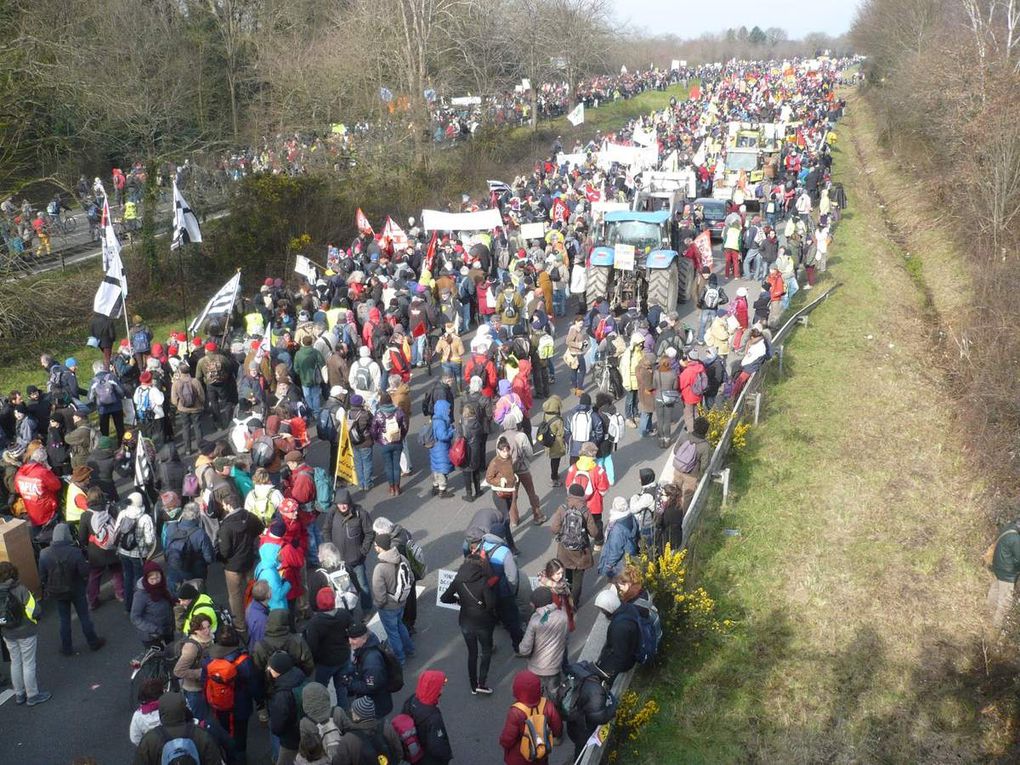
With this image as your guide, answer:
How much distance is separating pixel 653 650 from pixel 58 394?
29.1ft

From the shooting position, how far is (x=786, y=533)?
38.6ft

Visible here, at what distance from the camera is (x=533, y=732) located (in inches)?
249

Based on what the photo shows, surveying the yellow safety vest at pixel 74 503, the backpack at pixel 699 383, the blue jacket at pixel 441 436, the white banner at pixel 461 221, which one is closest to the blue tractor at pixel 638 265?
the white banner at pixel 461 221

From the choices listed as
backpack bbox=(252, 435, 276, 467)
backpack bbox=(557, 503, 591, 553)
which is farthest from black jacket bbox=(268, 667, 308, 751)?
backpack bbox=(252, 435, 276, 467)

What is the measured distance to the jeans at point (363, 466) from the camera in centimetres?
1180

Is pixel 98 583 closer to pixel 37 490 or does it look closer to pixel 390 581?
pixel 37 490

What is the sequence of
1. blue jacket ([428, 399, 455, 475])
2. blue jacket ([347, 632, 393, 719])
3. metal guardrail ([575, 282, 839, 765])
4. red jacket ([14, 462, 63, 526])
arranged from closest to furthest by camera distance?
blue jacket ([347, 632, 393, 719]) → metal guardrail ([575, 282, 839, 765]) → red jacket ([14, 462, 63, 526]) → blue jacket ([428, 399, 455, 475])

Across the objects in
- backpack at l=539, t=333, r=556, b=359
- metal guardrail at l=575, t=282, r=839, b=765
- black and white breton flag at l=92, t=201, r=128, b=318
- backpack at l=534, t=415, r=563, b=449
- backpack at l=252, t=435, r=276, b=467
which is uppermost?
black and white breton flag at l=92, t=201, r=128, b=318

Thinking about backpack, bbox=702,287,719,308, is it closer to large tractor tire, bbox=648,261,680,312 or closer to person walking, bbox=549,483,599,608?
large tractor tire, bbox=648,261,680,312

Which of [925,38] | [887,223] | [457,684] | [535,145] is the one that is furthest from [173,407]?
[925,38]

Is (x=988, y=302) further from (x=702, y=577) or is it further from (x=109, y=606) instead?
(x=109, y=606)

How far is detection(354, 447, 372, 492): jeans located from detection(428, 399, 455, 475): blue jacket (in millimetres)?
848

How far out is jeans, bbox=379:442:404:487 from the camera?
461 inches

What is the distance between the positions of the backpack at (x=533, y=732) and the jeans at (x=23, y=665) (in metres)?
4.44
